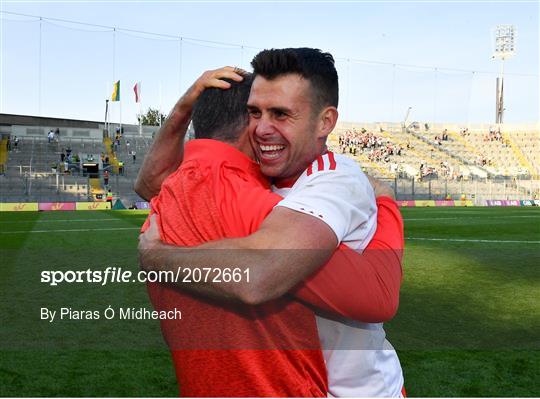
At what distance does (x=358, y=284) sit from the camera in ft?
Result: 5.51

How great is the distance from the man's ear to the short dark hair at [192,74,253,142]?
22 centimetres

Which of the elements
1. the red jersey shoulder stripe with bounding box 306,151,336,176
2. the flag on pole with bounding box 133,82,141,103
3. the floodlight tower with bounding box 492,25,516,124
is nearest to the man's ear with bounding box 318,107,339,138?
the red jersey shoulder stripe with bounding box 306,151,336,176

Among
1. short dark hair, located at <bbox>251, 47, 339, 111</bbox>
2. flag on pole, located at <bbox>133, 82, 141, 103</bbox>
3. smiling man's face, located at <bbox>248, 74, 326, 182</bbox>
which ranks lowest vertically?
smiling man's face, located at <bbox>248, 74, 326, 182</bbox>

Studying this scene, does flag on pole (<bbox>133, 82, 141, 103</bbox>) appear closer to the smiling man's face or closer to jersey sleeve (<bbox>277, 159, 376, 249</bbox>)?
the smiling man's face

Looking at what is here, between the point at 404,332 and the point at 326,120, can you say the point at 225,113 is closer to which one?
the point at 326,120

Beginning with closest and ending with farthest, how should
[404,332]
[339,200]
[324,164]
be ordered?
[339,200] < [324,164] < [404,332]

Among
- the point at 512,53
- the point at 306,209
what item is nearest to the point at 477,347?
the point at 306,209

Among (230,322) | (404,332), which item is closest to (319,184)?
(230,322)

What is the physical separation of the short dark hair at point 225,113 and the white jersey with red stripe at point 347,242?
291mm

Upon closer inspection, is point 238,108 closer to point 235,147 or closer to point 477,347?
point 235,147

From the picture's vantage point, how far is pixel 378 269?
69.1 inches

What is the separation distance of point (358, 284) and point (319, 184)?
27 centimetres

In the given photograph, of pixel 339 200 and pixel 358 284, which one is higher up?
pixel 339 200

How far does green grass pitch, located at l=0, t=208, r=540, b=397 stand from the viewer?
16.3 ft
